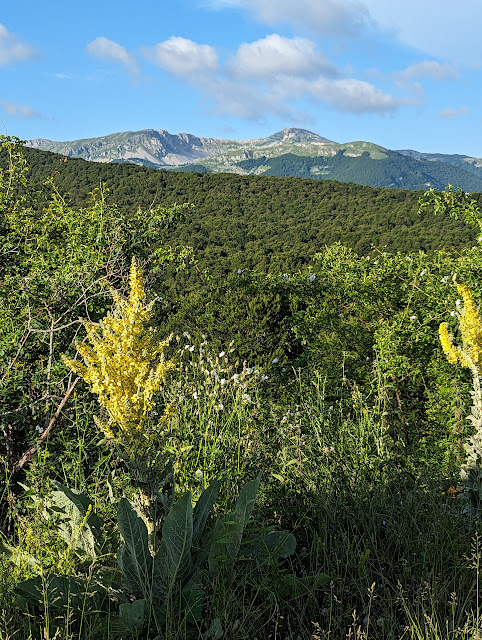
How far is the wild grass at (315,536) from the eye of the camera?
1918mm

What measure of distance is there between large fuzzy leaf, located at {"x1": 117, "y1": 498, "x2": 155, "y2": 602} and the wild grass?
16cm

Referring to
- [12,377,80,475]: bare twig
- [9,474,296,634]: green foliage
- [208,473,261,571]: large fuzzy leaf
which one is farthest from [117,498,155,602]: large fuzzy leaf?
[12,377,80,475]: bare twig

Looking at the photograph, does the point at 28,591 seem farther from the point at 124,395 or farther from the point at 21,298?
the point at 21,298

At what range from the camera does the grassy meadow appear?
185 cm

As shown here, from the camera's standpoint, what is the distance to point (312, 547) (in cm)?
249

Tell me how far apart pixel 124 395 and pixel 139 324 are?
250 millimetres

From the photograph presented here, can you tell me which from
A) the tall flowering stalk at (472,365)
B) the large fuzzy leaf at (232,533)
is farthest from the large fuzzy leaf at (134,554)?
the tall flowering stalk at (472,365)

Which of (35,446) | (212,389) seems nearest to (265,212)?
(212,389)

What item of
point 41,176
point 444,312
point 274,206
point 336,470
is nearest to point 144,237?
point 444,312

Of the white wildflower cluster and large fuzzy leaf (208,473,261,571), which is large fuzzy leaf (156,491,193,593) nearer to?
large fuzzy leaf (208,473,261,571)

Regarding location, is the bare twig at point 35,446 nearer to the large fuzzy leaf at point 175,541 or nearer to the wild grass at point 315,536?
the wild grass at point 315,536

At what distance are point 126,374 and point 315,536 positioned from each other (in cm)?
138

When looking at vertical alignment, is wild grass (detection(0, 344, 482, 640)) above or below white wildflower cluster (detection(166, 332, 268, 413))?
below

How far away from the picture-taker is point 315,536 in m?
2.52
